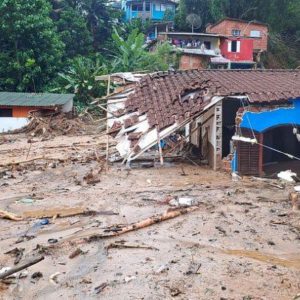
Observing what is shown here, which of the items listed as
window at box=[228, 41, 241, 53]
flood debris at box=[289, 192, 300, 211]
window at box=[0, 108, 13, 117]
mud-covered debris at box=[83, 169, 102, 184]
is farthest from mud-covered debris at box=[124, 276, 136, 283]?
window at box=[228, 41, 241, 53]

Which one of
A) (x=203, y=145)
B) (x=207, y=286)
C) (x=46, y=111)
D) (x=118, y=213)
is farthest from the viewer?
(x=46, y=111)

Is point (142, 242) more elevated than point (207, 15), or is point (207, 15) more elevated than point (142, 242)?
point (207, 15)

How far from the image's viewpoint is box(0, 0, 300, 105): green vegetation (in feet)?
99.4

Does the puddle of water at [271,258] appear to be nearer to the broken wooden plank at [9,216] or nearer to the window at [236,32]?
the broken wooden plank at [9,216]

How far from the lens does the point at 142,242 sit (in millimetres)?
7648

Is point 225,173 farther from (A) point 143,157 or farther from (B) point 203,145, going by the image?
(A) point 143,157

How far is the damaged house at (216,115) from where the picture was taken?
1312cm

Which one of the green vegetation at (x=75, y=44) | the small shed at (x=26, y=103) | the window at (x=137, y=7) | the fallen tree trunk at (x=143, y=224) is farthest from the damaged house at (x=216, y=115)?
the window at (x=137, y=7)

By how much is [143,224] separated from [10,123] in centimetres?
2030

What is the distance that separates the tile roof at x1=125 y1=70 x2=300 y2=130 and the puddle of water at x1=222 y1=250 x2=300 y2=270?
6.21 m

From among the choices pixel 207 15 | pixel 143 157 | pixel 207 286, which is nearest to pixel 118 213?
pixel 207 286

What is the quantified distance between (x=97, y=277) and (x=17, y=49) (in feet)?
91.9

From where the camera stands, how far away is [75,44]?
3728cm

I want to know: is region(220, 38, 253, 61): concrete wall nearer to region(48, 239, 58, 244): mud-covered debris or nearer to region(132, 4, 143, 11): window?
region(132, 4, 143, 11): window
